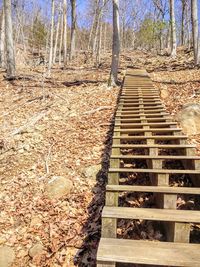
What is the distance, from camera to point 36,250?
3.53 metres

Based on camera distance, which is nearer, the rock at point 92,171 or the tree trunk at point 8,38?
the rock at point 92,171

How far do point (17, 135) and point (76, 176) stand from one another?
2.35 m

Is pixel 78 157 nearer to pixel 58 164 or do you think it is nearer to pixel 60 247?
pixel 58 164

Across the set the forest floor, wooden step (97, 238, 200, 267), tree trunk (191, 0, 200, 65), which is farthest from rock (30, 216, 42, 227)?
tree trunk (191, 0, 200, 65)

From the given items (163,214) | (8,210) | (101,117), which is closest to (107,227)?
(163,214)

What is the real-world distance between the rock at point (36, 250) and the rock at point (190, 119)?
12.6 ft

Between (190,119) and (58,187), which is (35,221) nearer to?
(58,187)

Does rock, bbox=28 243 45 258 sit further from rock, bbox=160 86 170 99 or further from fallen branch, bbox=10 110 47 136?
rock, bbox=160 86 170 99

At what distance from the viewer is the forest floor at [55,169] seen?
3.59 meters

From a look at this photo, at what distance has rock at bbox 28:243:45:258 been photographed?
3490 millimetres

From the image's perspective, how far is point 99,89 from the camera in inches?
404

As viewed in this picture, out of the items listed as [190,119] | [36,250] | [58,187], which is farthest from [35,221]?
[190,119]

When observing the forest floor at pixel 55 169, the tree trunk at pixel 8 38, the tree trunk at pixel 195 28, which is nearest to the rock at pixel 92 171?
the forest floor at pixel 55 169

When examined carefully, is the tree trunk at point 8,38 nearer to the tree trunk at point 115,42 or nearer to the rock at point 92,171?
the tree trunk at point 115,42
